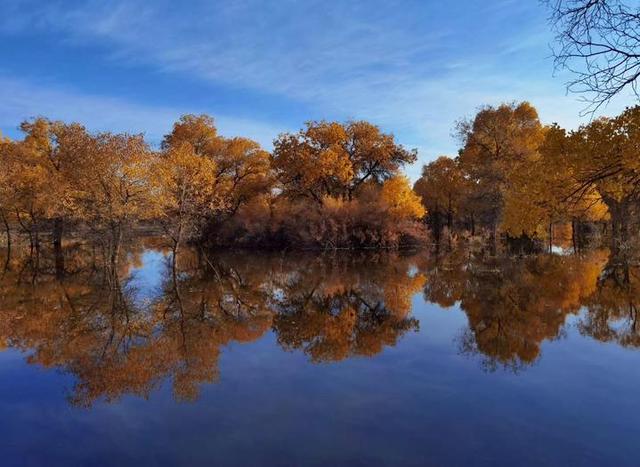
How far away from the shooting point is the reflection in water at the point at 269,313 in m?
9.20

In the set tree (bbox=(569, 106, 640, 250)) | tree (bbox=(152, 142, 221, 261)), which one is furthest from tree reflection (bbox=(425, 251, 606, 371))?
tree (bbox=(152, 142, 221, 261))

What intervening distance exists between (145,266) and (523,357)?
22304mm

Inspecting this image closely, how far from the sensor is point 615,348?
381 inches

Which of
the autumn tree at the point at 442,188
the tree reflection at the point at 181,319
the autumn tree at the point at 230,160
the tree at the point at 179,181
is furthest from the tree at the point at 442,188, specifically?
the tree reflection at the point at 181,319

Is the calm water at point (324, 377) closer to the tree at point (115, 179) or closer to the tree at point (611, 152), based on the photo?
the tree at point (611, 152)

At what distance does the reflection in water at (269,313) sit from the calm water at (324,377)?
74 mm

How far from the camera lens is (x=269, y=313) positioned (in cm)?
1383

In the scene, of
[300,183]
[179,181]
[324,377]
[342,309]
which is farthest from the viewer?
[300,183]

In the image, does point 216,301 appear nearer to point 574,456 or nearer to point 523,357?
point 523,357

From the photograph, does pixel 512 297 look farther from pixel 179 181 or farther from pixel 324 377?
pixel 179 181

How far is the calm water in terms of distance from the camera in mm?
5766

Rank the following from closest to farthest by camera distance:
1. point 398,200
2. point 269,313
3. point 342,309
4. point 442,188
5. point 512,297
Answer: point 269,313
point 342,309
point 512,297
point 398,200
point 442,188

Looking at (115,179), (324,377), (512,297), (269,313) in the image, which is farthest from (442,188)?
(324,377)

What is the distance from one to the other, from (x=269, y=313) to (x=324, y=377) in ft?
18.9
